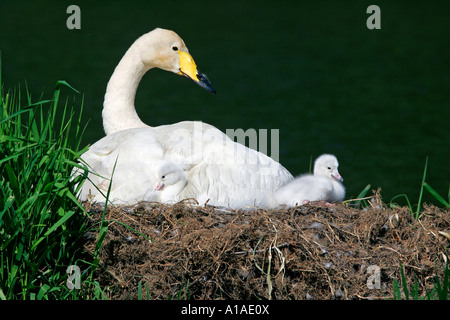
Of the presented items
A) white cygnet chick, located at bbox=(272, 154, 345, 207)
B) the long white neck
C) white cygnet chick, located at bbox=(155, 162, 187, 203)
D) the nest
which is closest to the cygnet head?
white cygnet chick, located at bbox=(155, 162, 187, 203)

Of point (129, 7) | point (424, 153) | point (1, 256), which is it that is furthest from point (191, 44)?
point (1, 256)

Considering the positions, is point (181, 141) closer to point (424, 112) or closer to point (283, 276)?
point (283, 276)

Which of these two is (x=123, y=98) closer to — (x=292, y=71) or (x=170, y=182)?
(x=170, y=182)

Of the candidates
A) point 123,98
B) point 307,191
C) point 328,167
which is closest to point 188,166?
point 307,191

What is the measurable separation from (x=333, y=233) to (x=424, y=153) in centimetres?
929

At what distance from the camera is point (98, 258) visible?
15.9ft

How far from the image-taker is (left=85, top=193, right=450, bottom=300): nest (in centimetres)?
491

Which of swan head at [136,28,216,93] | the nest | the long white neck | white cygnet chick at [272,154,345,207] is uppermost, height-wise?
swan head at [136,28,216,93]

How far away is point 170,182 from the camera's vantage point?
215 inches

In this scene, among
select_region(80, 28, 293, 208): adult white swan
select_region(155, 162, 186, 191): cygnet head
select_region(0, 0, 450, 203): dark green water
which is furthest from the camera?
select_region(0, 0, 450, 203): dark green water

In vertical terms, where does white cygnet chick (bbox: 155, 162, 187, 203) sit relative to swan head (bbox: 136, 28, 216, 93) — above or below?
below

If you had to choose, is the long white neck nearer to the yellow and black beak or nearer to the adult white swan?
the yellow and black beak

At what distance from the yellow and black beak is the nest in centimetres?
298

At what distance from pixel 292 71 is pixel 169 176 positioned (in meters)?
13.7
